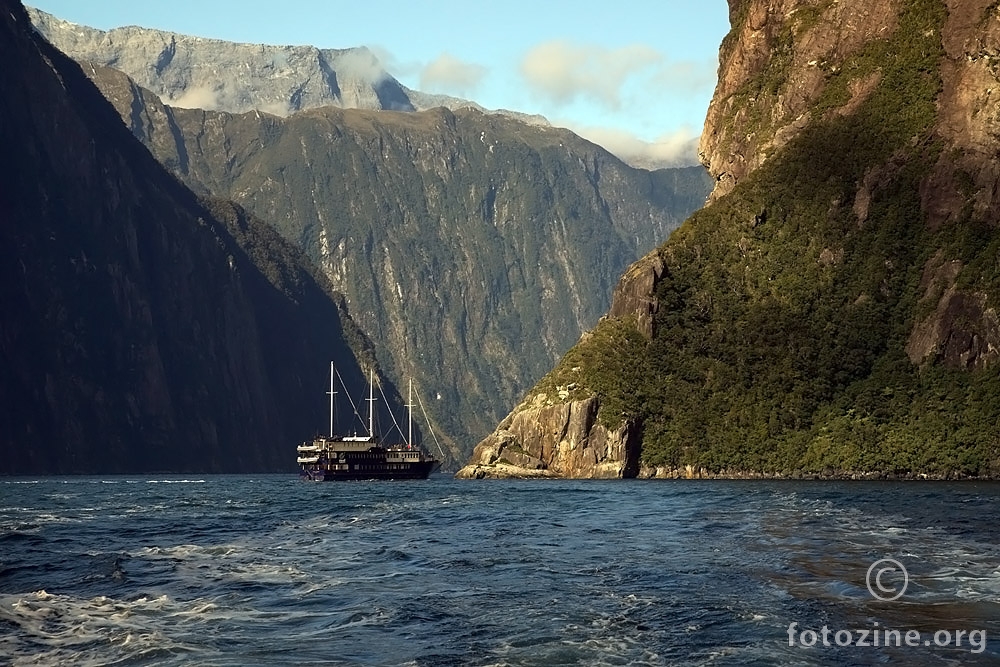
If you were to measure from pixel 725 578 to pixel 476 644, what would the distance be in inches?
663

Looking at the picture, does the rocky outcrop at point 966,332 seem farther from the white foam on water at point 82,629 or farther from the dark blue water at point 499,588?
the white foam on water at point 82,629

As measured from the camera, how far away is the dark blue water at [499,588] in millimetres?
43906

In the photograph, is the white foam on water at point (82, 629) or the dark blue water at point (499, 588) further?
the dark blue water at point (499, 588)

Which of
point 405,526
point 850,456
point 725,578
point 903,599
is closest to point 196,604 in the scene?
point 725,578

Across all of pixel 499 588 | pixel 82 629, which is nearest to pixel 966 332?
pixel 499 588

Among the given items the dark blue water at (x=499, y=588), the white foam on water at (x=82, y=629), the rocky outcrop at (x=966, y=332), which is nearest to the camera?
the white foam on water at (x=82, y=629)

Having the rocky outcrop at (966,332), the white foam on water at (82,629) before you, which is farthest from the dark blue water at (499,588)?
the rocky outcrop at (966,332)

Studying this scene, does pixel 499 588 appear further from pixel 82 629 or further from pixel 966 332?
pixel 966 332

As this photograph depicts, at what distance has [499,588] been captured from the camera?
190 ft

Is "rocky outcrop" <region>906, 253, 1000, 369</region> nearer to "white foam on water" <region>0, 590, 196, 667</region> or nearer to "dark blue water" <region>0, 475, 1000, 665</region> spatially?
"dark blue water" <region>0, 475, 1000, 665</region>

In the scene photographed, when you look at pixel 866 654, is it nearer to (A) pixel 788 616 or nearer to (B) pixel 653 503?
(A) pixel 788 616

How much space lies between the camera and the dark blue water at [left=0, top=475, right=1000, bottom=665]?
43906 millimetres

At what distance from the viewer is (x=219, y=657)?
141 ft

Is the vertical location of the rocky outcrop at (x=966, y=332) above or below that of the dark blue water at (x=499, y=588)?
above
